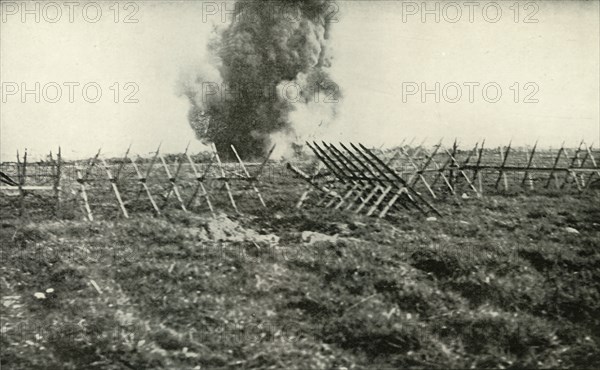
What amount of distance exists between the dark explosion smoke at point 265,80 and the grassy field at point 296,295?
13440mm

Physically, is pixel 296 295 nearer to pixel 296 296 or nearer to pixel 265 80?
pixel 296 296

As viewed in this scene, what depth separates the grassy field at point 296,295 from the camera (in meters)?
7.57

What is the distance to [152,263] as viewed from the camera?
31.6ft

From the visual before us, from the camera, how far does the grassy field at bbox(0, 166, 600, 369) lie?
7.57 metres

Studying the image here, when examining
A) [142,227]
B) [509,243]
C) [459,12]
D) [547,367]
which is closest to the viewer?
[547,367]

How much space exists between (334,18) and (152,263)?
1190 cm

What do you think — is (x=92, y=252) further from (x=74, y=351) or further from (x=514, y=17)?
(x=514, y=17)

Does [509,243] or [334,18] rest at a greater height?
[334,18]

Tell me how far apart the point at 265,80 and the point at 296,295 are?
18.8 meters

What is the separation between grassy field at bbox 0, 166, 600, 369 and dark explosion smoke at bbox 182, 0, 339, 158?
13.4 m

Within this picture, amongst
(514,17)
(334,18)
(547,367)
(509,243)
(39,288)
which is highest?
(334,18)

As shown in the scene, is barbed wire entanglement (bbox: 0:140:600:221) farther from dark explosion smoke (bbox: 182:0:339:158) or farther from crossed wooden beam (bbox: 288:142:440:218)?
dark explosion smoke (bbox: 182:0:339:158)

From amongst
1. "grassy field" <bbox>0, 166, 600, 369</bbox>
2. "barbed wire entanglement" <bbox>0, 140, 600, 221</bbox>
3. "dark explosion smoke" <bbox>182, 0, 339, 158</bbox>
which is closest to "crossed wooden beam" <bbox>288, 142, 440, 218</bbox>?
"barbed wire entanglement" <bbox>0, 140, 600, 221</bbox>

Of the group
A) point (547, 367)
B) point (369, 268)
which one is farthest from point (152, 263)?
point (547, 367)
